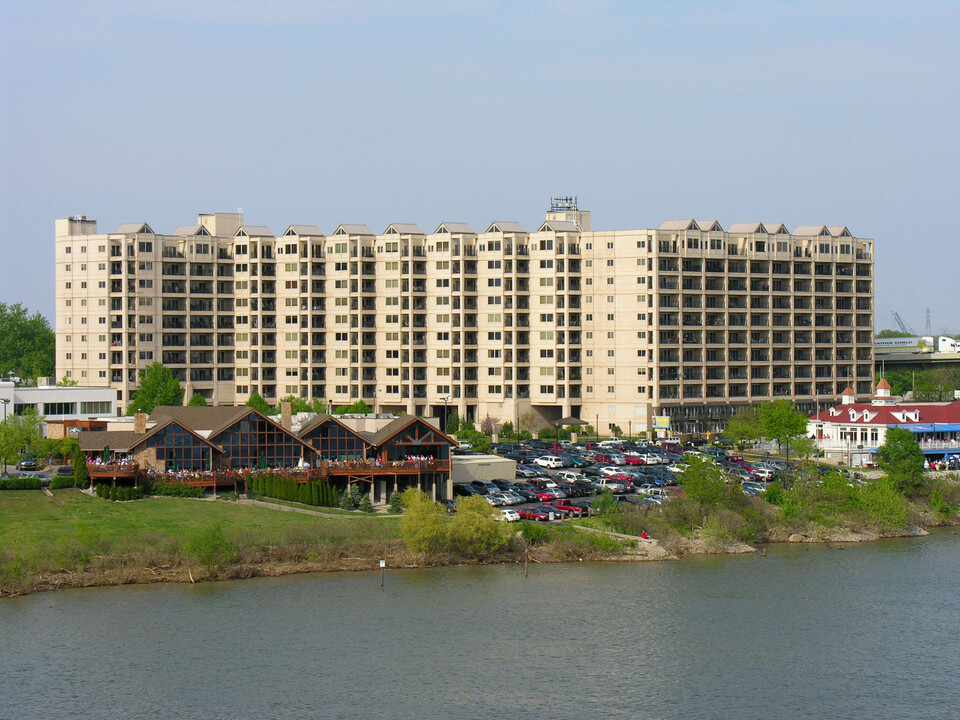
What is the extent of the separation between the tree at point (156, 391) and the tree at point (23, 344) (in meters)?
57.6

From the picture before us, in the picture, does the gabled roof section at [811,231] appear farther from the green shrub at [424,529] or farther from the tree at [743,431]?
the green shrub at [424,529]

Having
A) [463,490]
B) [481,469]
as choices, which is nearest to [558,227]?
[481,469]

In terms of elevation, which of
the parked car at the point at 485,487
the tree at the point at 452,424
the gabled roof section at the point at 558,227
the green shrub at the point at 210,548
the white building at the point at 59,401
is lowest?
the green shrub at the point at 210,548

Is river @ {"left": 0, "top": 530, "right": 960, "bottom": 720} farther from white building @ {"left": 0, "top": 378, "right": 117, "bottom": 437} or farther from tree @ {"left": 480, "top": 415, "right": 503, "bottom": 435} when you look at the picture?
tree @ {"left": 480, "top": 415, "right": 503, "bottom": 435}

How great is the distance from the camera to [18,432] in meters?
95.4

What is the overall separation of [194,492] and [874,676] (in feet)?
137

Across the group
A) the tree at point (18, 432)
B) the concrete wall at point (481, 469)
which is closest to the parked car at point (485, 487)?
the concrete wall at point (481, 469)

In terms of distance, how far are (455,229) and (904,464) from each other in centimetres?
6637

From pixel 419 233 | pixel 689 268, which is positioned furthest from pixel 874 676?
pixel 419 233

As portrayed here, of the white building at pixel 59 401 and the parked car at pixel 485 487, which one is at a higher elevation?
the white building at pixel 59 401

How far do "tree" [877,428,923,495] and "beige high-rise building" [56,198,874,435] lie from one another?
4512 centimetres

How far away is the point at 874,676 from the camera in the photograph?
52.7m

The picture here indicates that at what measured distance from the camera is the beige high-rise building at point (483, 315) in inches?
5477

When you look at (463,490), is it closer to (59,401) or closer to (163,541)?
(163,541)
